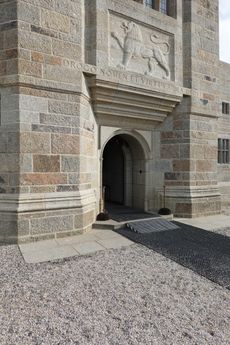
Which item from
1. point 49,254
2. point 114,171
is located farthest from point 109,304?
point 114,171

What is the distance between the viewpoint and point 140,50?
6.50m

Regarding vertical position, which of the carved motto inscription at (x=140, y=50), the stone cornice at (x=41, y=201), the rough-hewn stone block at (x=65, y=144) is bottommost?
the stone cornice at (x=41, y=201)

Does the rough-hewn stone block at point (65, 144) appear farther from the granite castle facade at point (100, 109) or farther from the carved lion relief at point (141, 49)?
the carved lion relief at point (141, 49)

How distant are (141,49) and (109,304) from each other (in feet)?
19.2

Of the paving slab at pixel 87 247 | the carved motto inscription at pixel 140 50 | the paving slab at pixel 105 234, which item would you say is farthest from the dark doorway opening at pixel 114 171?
the paving slab at pixel 87 247

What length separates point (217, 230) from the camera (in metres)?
5.98

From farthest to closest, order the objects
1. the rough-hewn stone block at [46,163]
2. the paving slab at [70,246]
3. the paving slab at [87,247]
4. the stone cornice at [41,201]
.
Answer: the rough-hewn stone block at [46,163], the stone cornice at [41,201], the paving slab at [87,247], the paving slab at [70,246]

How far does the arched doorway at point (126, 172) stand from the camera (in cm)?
770

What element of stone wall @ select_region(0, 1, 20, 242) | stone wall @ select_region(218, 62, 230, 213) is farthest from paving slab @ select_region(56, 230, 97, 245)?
stone wall @ select_region(218, 62, 230, 213)

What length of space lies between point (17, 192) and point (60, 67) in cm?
258

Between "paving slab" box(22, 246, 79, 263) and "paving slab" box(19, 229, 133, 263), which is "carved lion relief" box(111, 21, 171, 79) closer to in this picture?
"paving slab" box(19, 229, 133, 263)

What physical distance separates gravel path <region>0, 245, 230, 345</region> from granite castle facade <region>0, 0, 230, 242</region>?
1615mm

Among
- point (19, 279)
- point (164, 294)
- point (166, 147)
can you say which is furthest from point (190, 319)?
point (166, 147)

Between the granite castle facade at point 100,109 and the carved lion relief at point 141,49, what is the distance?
26 millimetres
